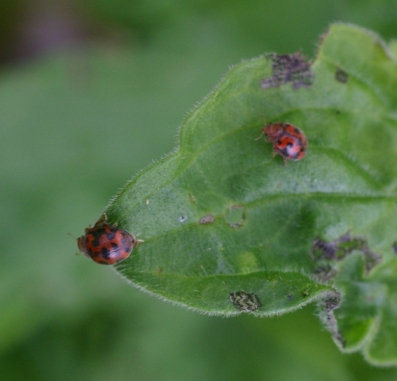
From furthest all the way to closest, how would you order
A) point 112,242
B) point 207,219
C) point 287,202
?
point 287,202
point 207,219
point 112,242

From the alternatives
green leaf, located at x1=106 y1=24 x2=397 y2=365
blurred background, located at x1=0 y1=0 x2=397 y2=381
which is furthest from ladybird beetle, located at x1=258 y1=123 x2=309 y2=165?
blurred background, located at x1=0 y1=0 x2=397 y2=381

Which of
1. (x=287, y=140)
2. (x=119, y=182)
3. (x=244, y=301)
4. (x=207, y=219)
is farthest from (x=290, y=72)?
(x=119, y=182)

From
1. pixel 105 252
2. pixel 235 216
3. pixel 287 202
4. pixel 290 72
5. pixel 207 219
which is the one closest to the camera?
pixel 105 252

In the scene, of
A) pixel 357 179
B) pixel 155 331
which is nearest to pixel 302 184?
pixel 357 179

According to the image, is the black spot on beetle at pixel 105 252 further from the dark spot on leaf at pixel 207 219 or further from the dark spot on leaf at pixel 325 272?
the dark spot on leaf at pixel 325 272

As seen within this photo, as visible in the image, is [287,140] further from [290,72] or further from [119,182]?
[119,182]

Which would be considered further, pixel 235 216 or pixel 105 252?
pixel 235 216
